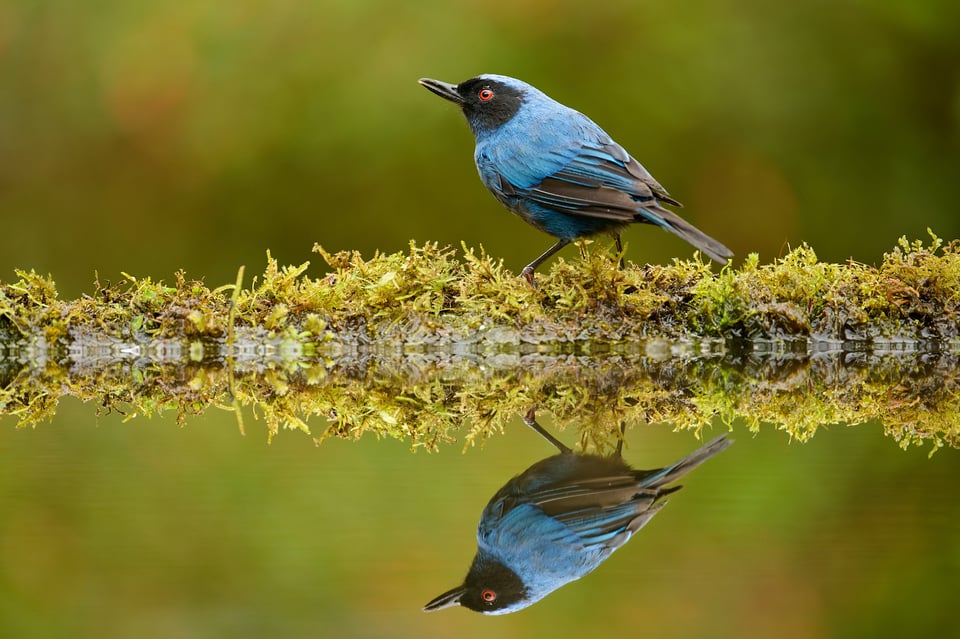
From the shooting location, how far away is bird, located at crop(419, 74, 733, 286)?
5.71m

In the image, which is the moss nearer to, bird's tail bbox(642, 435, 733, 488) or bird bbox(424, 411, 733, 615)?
bird's tail bbox(642, 435, 733, 488)

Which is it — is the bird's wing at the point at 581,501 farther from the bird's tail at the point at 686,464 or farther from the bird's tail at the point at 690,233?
the bird's tail at the point at 690,233

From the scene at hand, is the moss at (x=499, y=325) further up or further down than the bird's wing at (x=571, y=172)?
further down

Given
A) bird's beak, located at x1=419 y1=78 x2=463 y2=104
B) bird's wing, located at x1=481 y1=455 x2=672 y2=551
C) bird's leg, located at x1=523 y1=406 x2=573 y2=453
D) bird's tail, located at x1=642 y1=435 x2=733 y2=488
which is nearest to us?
bird's wing, located at x1=481 y1=455 x2=672 y2=551

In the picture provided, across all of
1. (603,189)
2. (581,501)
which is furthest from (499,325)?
(581,501)

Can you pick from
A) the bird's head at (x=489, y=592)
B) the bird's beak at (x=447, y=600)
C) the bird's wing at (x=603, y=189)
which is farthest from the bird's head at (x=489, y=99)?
the bird's beak at (x=447, y=600)

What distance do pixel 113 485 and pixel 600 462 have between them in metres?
1.43

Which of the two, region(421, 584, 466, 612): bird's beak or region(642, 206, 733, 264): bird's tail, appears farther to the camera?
region(642, 206, 733, 264): bird's tail

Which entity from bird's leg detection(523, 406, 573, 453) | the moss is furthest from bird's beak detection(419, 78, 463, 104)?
bird's leg detection(523, 406, 573, 453)

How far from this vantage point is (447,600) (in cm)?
244

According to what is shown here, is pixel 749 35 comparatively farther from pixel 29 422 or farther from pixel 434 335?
pixel 29 422

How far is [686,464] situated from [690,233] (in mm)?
2189

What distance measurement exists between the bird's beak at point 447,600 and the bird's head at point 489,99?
443cm

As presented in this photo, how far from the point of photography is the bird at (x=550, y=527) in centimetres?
269
